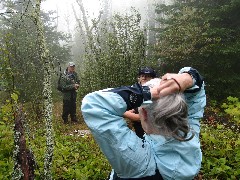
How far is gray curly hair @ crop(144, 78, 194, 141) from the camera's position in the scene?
1.52 meters

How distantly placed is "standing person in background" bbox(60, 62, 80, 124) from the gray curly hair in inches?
351

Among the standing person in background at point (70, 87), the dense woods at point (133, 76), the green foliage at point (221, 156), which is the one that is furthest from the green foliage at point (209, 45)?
the green foliage at point (221, 156)

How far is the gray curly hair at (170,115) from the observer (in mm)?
1517

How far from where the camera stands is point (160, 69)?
1395cm

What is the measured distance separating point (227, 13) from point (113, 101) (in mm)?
12817

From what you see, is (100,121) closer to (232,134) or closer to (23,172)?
(23,172)

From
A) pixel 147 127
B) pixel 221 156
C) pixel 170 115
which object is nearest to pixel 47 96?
pixel 147 127

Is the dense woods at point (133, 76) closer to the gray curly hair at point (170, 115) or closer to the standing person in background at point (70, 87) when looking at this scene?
the standing person in background at point (70, 87)

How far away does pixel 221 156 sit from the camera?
20.7ft

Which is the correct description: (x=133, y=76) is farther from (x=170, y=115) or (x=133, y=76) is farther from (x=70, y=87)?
(x=170, y=115)

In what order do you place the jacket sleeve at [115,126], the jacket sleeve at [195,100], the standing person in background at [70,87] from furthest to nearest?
the standing person in background at [70,87] → the jacket sleeve at [195,100] → the jacket sleeve at [115,126]

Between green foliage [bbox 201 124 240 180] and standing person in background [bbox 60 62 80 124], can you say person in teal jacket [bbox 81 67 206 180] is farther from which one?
standing person in background [bbox 60 62 80 124]

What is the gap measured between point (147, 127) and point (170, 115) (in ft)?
0.67

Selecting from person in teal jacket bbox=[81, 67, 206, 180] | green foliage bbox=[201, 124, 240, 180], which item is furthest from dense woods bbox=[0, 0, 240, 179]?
person in teal jacket bbox=[81, 67, 206, 180]
